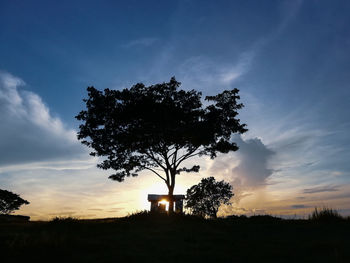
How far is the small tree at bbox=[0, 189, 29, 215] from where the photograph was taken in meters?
46.4

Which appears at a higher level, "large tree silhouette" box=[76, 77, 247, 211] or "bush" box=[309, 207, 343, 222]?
"large tree silhouette" box=[76, 77, 247, 211]

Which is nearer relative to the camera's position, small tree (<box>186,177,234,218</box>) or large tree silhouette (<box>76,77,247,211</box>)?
large tree silhouette (<box>76,77,247,211</box>)

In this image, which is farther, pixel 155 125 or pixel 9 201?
pixel 9 201

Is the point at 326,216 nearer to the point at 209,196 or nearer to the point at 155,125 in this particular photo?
the point at 155,125

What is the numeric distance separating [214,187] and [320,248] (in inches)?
1691

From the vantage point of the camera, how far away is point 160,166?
2728 cm

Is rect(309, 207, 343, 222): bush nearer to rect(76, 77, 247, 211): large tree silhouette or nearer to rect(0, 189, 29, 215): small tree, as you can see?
rect(76, 77, 247, 211): large tree silhouette

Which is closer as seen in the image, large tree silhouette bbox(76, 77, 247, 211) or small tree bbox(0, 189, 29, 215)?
large tree silhouette bbox(76, 77, 247, 211)

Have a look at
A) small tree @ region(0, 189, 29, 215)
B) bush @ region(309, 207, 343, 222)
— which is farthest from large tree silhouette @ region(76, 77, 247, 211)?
small tree @ region(0, 189, 29, 215)

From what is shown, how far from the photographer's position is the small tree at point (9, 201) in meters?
46.4

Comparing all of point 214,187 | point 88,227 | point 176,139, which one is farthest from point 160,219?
point 214,187

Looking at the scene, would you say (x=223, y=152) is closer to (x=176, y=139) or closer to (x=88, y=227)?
(x=176, y=139)

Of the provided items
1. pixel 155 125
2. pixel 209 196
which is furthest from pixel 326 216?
pixel 209 196

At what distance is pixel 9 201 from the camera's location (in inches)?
1857
